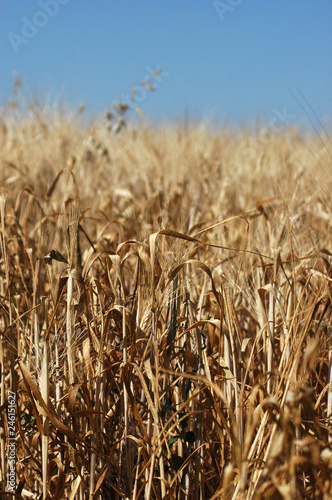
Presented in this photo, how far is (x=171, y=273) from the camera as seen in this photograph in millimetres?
814

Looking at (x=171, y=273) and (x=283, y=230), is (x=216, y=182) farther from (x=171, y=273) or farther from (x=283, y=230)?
(x=171, y=273)

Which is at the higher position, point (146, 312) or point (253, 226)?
point (253, 226)

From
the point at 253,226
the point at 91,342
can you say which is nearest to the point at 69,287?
the point at 91,342

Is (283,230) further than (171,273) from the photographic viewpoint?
Yes

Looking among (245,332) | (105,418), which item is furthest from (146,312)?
(245,332)

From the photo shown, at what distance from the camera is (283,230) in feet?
4.14

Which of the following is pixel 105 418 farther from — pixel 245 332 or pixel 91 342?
pixel 245 332

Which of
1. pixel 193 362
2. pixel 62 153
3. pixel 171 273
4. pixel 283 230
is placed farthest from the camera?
pixel 62 153

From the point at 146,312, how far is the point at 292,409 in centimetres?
34

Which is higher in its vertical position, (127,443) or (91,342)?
(91,342)

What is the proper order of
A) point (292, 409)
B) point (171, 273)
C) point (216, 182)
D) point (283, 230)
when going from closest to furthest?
1. point (292, 409)
2. point (171, 273)
3. point (283, 230)
4. point (216, 182)

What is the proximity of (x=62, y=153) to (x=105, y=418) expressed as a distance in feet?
10.3

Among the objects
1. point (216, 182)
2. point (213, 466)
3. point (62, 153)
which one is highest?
point (62, 153)

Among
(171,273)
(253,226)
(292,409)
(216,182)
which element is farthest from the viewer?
(216,182)
